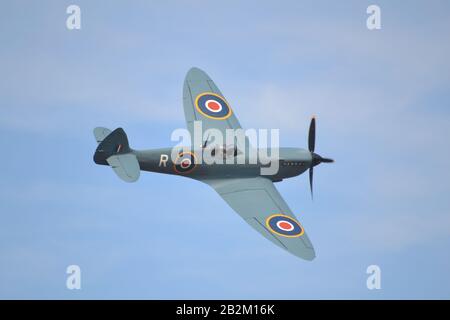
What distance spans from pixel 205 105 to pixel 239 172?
4.31m

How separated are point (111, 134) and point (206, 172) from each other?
376 cm

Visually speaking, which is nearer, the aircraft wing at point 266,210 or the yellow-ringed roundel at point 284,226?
the aircraft wing at point 266,210

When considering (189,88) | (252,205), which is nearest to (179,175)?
(252,205)

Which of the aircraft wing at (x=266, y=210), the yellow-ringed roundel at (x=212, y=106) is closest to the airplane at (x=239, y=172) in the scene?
the aircraft wing at (x=266, y=210)

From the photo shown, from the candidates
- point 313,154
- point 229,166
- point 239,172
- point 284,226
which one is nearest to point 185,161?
point 229,166

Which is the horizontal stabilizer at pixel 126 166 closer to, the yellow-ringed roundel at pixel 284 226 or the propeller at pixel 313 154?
the yellow-ringed roundel at pixel 284 226

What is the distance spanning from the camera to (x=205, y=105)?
1379 inches

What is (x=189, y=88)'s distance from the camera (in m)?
35.8

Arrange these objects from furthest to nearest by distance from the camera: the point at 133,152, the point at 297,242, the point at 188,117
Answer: the point at 188,117 < the point at 133,152 < the point at 297,242

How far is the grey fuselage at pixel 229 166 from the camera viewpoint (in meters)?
31.5

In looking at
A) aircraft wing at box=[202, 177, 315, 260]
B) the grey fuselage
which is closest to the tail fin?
the grey fuselage

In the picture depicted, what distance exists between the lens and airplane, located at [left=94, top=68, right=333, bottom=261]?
2973 cm

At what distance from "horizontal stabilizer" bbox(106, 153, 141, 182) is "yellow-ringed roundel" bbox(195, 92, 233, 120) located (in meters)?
4.81

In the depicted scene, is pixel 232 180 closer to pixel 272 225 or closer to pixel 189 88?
pixel 272 225
